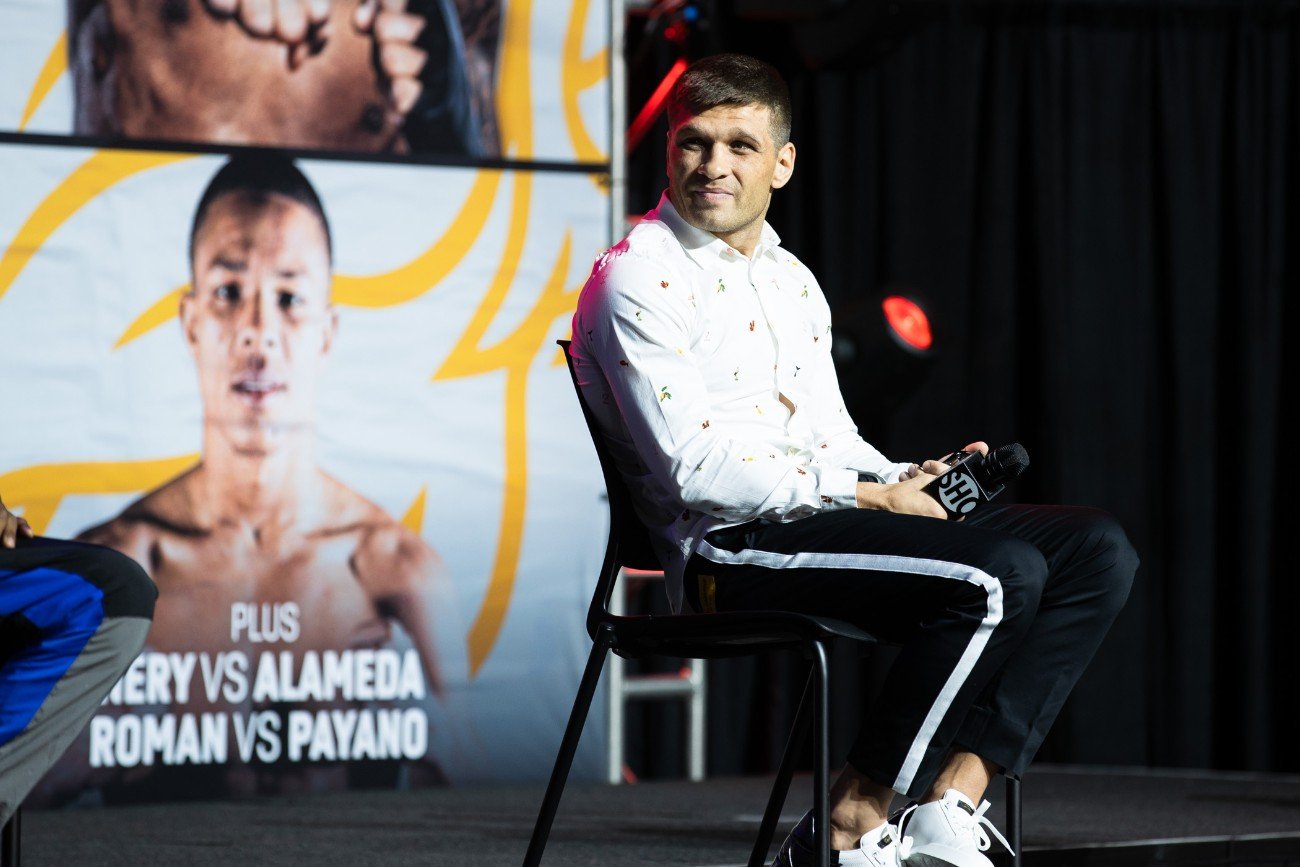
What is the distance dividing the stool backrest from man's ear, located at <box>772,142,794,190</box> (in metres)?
0.36

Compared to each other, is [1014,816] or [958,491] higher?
[958,491]

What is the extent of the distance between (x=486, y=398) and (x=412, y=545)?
0.37m

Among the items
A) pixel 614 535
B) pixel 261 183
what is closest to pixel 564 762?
pixel 614 535

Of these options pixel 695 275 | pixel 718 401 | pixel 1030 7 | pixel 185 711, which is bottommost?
pixel 185 711

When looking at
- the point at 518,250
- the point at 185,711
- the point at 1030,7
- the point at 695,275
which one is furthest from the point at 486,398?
the point at 1030,7

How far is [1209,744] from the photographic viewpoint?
14.1 feet

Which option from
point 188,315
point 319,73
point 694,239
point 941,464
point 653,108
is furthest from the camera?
point 653,108

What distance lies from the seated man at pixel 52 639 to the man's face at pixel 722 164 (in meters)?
0.82

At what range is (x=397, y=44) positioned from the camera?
355 centimetres

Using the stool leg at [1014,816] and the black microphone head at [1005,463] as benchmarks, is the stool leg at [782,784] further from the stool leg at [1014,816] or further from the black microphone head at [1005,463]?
the black microphone head at [1005,463]

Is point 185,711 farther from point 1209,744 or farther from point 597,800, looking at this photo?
point 1209,744

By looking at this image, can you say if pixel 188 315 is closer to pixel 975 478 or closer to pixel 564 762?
pixel 564 762

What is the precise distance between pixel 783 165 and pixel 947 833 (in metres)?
0.87

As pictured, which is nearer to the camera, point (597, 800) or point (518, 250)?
point (597, 800)
